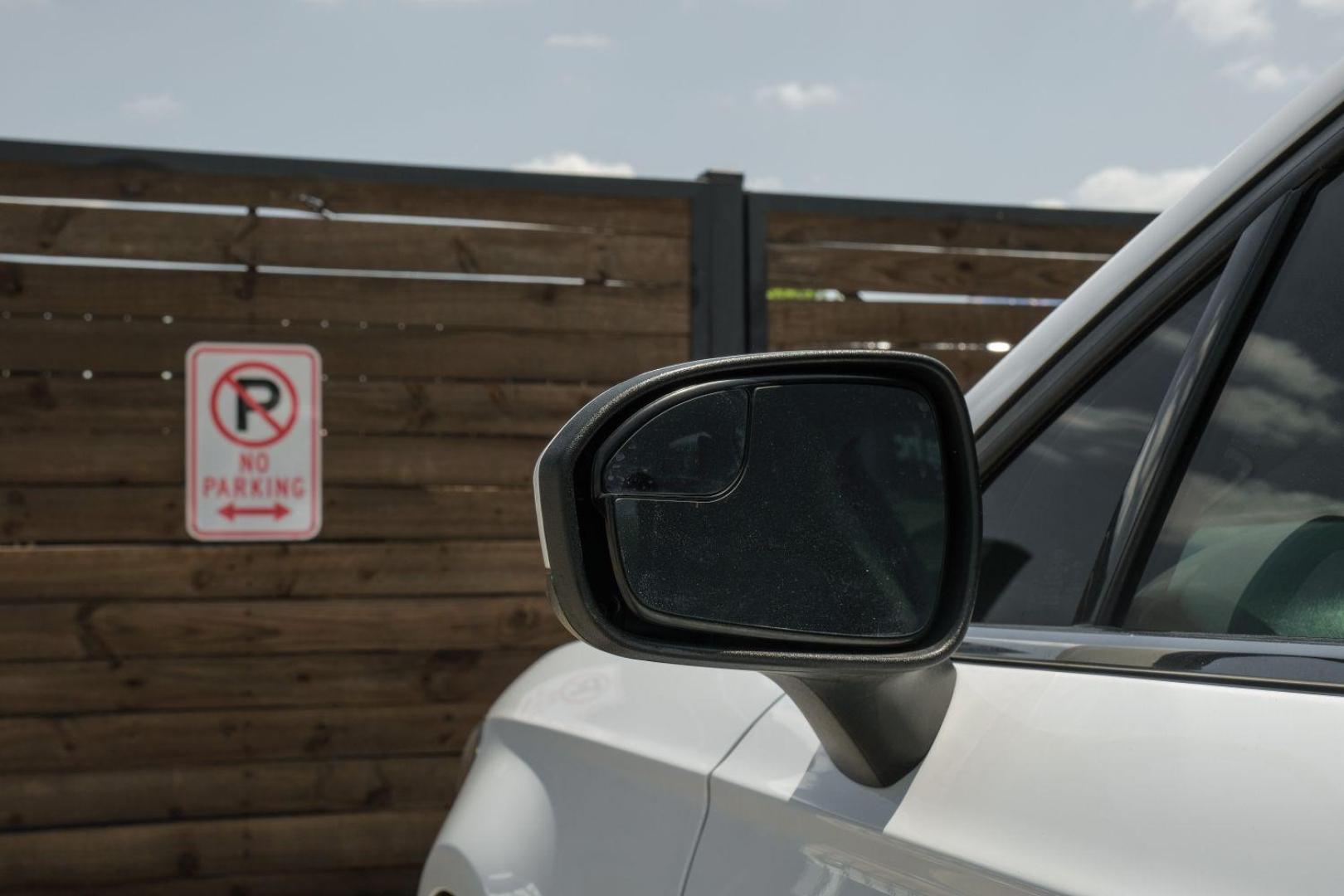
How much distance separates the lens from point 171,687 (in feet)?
15.1

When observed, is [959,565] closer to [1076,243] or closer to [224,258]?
[224,258]

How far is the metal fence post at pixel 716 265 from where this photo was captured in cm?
494

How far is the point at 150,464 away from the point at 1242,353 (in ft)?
13.2

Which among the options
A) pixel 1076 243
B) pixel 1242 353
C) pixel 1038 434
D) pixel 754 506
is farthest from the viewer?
pixel 1076 243

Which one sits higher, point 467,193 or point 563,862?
point 467,193

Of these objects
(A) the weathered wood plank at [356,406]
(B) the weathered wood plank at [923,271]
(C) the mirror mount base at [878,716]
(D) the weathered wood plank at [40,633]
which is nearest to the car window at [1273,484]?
(C) the mirror mount base at [878,716]

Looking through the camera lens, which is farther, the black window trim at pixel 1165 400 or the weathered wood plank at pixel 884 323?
the weathered wood plank at pixel 884 323

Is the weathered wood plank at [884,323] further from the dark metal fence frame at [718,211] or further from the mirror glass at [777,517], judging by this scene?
the mirror glass at [777,517]

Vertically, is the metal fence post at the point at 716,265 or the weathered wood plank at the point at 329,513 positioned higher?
the metal fence post at the point at 716,265

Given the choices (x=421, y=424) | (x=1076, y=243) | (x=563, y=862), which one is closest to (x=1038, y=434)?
(x=563, y=862)

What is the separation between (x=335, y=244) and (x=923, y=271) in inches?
79.4

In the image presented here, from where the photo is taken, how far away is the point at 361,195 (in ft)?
15.4

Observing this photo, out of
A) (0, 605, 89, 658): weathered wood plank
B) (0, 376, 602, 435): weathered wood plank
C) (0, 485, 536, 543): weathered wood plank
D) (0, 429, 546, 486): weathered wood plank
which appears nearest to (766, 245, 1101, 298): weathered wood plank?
(0, 376, 602, 435): weathered wood plank

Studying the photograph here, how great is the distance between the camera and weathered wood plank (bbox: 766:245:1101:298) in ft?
16.4
